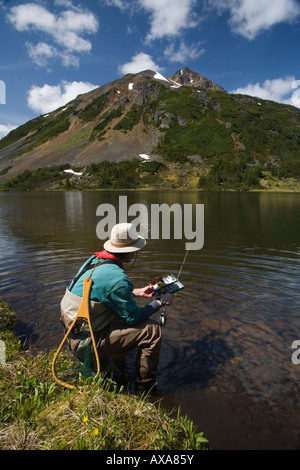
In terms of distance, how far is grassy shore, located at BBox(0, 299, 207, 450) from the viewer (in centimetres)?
321

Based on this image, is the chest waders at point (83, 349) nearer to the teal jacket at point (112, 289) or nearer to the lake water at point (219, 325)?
the teal jacket at point (112, 289)

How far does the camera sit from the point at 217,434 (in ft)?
14.9

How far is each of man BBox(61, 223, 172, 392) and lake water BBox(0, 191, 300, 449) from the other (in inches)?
37.6

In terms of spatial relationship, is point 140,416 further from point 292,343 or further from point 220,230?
point 220,230

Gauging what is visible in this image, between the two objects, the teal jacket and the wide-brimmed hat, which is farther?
the wide-brimmed hat

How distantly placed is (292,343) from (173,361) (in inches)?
123

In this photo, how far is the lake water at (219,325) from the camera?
497cm

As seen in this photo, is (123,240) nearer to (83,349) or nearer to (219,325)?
(83,349)

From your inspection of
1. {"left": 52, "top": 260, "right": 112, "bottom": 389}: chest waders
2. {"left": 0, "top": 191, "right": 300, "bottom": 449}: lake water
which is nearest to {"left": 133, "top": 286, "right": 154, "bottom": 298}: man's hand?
{"left": 52, "top": 260, "right": 112, "bottom": 389}: chest waders

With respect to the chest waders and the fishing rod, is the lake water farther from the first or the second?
the chest waders

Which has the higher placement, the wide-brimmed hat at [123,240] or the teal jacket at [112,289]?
the wide-brimmed hat at [123,240]

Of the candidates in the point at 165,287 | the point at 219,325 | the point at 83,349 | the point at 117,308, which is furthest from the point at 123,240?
the point at 219,325

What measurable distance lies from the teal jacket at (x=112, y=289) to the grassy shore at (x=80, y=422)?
1247 mm

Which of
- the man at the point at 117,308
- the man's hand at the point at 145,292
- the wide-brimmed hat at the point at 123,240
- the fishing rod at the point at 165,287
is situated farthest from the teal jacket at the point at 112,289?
the fishing rod at the point at 165,287
